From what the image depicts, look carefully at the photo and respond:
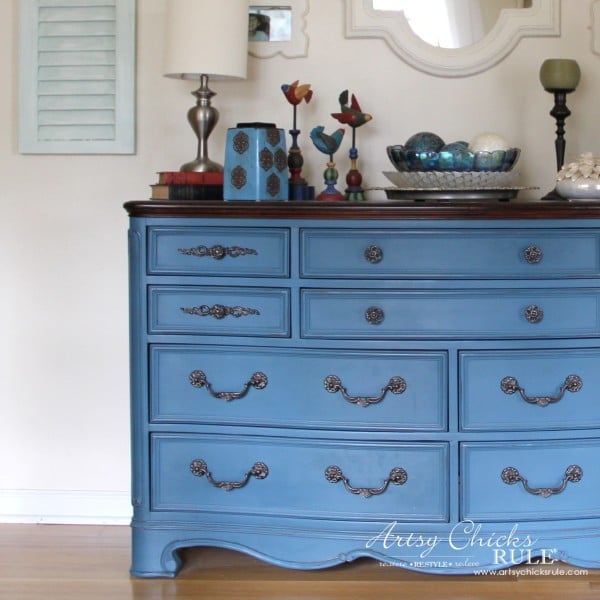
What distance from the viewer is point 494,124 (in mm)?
3018

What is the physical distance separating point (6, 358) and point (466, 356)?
1.48m

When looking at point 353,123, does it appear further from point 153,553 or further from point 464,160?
→ point 153,553

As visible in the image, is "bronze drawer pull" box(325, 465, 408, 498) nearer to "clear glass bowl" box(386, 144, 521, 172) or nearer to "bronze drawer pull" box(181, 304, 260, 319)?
"bronze drawer pull" box(181, 304, 260, 319)

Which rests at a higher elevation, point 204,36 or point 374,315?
point 204,36

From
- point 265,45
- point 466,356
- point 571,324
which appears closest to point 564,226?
point 571,324

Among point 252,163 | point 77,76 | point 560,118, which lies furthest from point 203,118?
point 560,118

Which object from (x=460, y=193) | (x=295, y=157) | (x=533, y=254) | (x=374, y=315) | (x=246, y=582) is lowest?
(x=246, y=582)

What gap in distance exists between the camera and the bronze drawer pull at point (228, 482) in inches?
101

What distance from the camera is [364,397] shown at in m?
2.52

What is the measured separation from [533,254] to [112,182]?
4.33 feet

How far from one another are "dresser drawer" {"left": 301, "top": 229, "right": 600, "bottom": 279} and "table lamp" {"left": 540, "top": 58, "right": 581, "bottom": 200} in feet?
0.96

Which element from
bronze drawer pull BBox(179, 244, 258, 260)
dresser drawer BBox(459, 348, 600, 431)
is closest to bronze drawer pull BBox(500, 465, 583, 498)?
dresser drawer BBox(459, 348, 600, 431)

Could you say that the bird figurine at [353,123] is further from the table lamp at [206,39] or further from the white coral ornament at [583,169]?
the white coral ornament at [583,169]

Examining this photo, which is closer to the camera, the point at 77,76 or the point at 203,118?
the point at 203,118
